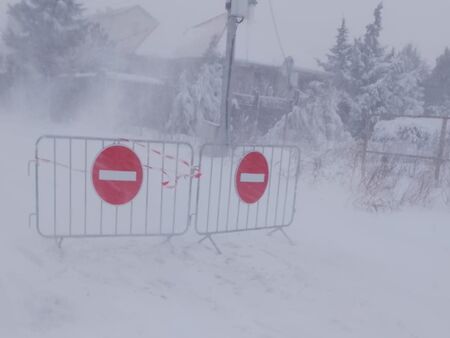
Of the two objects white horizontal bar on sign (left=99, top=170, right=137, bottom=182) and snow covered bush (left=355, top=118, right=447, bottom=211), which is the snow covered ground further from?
snow covered bush (left=355, top=118, right=447, bottom=211)

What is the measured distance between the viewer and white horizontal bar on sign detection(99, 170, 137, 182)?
483 centimetres

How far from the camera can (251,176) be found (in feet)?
18.4

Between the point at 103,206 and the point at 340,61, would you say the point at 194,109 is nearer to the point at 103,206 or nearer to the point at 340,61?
the point at 103,206

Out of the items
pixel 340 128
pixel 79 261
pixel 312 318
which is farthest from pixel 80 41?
pixel 312 318

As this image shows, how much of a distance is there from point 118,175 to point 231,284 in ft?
5.66

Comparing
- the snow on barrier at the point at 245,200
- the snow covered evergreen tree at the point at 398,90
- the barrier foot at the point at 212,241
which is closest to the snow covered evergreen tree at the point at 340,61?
the snow covered evergreen tree at the point at 398,90

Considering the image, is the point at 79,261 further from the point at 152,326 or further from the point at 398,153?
the point at 398,153

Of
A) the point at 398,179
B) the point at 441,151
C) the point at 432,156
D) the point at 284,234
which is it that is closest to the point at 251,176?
the point at 284,234

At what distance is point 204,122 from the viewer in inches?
572

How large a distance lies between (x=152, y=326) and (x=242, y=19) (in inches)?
292

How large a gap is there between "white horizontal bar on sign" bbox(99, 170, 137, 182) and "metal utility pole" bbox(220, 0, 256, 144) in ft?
15.0

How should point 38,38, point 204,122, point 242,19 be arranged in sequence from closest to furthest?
point 242,19
point 204,122
point 38,38

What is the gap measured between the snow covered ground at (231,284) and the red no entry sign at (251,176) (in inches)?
24.1

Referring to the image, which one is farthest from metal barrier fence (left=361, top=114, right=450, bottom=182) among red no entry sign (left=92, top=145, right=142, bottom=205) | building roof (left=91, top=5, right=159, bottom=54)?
building roof (left=91, top=5, right=159, bottom=54)
